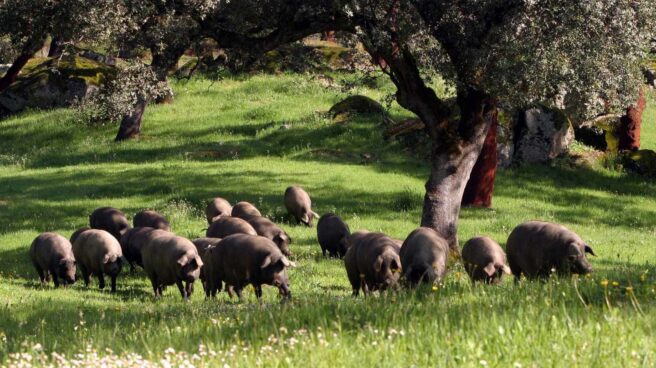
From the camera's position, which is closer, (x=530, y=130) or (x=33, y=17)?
(x=33, y=17)

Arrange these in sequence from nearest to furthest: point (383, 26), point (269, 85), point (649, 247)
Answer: point (383, 26) < point (649, 247) < point (269, 85)

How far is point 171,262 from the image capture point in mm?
18938

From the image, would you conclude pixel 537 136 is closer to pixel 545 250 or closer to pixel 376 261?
pixel 545 250

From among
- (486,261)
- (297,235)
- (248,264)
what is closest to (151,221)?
(297,235)

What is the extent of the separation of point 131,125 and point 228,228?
67.2 ft

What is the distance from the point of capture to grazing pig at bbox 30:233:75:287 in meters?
21.2

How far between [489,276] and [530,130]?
19.2m

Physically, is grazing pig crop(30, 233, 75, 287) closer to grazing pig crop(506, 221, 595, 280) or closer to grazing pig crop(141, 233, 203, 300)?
grazing pig crop(141, 233, 203, 300)

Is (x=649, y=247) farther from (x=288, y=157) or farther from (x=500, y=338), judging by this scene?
(x=500, y=338)

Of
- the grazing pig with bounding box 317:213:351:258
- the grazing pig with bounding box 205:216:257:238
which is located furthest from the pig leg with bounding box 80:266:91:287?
the grazing pig with bounding box 317:213:351:258

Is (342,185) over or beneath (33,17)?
beneath

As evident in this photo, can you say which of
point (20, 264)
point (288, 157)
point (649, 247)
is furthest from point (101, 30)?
point (649, 247)

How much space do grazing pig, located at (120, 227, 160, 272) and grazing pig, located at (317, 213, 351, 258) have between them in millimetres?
4229

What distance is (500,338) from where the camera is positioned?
Result: 25.5 feet
